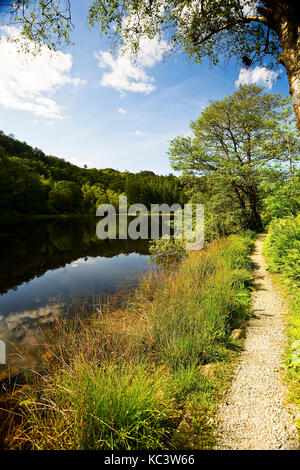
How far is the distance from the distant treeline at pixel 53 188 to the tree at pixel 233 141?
2.52m

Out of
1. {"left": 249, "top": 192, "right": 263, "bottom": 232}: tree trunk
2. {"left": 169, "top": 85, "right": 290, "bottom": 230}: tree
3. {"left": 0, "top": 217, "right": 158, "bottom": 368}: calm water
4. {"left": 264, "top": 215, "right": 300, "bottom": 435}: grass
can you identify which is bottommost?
{"left": 0, "top": 217, "right": 158, "bottom": 368}: calm water

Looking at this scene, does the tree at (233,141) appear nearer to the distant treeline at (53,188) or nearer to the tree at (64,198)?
the distant treeline at (53,188)

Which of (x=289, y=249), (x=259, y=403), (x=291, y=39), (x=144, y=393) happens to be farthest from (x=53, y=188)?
(x=259, y=403)

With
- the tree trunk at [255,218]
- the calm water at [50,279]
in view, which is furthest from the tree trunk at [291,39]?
the tree trunk at [255,218]

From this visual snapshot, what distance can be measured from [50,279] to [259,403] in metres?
10.3

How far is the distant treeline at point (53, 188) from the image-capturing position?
4794 cm

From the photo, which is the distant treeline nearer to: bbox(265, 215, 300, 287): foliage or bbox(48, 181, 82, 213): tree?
bbox(48, 181, 82, 213): tree

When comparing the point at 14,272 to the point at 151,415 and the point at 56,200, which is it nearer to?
the point at 151,415

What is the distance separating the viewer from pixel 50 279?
33.7 feet

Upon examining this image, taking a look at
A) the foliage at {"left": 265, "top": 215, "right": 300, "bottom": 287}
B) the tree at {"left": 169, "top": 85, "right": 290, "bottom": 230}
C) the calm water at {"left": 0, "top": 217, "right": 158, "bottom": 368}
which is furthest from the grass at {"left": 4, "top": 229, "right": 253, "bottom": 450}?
the tree at {"left": 169, "top": 85, "right": 290, "bottom": 230}

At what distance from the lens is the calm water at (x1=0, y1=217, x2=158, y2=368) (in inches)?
251

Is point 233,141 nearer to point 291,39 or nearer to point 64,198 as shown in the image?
point 291,39

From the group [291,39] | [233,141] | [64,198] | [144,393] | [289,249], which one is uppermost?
[64,198]

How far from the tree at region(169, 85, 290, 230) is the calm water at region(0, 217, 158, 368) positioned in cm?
796
